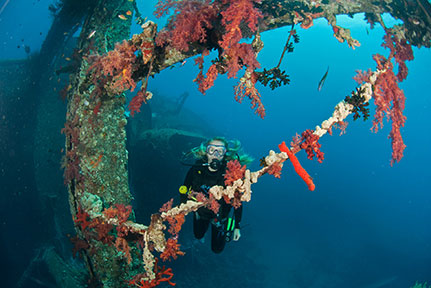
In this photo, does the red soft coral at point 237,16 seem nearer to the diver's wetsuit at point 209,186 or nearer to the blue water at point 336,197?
the blue water at point 336,197

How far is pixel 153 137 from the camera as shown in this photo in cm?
1212

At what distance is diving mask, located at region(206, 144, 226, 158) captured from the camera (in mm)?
4688

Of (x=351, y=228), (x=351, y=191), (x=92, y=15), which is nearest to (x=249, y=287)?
(x=92, y=15)

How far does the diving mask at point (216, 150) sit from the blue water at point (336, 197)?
220cm

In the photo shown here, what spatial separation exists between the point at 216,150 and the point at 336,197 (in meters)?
47.3

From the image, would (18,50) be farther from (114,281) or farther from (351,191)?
(351,191)

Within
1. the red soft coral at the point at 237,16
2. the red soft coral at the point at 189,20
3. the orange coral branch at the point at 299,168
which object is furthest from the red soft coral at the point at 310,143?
the red soft coral at the point at 189,20

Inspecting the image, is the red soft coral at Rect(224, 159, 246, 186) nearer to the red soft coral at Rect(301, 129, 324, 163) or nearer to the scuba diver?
the red soft coral at Rect(301, 129, 324, 163)

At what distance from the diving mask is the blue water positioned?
7.20ft

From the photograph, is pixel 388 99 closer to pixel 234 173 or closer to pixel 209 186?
pixel 234 173

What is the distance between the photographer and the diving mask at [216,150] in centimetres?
469

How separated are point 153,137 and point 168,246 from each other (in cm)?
981

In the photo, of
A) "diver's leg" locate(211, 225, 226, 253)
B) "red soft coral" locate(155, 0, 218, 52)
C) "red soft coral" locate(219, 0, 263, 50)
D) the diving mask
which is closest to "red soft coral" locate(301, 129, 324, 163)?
"red soft coral" locate(219, 0, 263, 50)

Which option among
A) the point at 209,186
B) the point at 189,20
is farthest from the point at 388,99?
the point at 209,186
